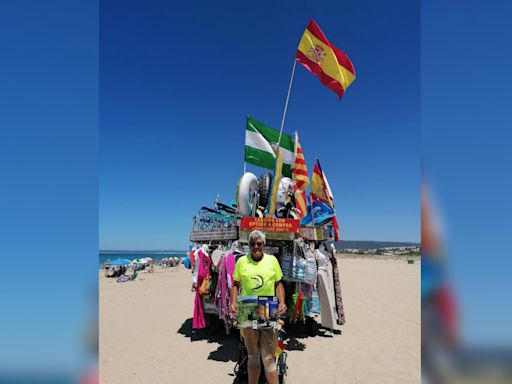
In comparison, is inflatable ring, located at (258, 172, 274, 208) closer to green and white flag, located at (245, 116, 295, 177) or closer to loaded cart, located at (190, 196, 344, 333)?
green and white flag, located at (245, 116, 295, 177)

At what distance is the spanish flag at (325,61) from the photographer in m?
7.09

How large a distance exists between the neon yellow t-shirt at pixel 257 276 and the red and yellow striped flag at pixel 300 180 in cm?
349

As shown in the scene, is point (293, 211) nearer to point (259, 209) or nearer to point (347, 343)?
point (259, 209)

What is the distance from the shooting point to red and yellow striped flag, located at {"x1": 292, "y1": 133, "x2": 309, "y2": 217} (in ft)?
23.8

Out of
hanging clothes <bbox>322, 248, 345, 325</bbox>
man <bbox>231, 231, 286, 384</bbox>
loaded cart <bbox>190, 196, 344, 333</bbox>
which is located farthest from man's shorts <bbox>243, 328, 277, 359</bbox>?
hanging clothes <bbox>322, 248, 345, 325</bbox>

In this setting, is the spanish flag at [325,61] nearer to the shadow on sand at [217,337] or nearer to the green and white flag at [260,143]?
the green and white flag at [260,143]

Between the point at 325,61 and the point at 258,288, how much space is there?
5753 millimetres

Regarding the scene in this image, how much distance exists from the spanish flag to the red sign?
3.30 m

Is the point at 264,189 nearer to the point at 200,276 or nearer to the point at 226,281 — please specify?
the point at 226,281

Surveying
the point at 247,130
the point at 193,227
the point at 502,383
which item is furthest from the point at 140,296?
the point at 502,383

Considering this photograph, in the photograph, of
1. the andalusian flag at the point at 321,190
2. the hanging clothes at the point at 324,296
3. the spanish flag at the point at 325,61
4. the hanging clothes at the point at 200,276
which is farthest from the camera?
the andalusian flag at the point at 321,190

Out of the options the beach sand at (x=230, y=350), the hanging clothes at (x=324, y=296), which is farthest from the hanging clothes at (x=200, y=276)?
the hanging clothes at (x=324, y=296)

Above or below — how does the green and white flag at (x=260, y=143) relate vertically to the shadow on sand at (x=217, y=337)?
above

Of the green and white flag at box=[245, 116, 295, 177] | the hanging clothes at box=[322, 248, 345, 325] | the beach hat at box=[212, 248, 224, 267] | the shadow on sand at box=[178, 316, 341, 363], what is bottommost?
the shadow on sand at box=[178, 316, 341, 363]
